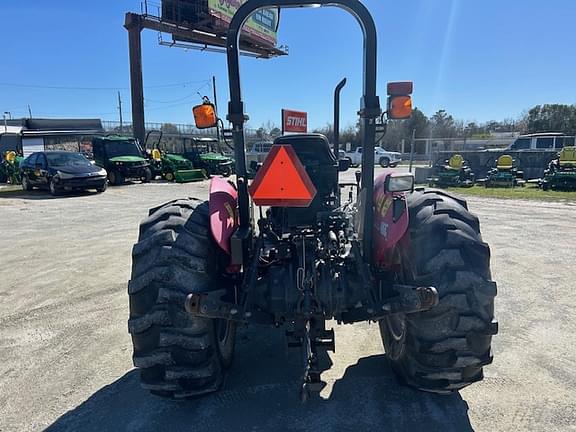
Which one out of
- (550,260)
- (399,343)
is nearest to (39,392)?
(399,343)

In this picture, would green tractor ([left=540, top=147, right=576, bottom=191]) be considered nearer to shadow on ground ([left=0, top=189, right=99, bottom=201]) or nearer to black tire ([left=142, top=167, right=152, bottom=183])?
black tire ([left=142, top=167, right=152, bottom=183])

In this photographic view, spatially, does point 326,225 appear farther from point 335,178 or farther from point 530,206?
point 530,206

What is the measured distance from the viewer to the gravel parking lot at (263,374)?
2.59m

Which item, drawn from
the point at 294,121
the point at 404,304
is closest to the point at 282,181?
the point at 404,304

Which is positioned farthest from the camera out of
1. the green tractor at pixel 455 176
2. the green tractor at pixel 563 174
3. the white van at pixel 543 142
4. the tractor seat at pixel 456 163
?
the white van at pixel 543 142

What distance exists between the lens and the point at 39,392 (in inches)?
117

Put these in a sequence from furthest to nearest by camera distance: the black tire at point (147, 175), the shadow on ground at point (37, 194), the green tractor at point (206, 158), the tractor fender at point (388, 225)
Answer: the green tractor at point (206, 158) → the black tire at point (147, 175) → the shadow on ground at point (37, 194) → the tractor fender at point (388, 225)

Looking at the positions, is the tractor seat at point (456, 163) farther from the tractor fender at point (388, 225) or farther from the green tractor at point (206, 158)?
the tractor fender at point (388, 225)

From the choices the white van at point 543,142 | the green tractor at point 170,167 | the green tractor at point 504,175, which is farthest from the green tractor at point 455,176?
the green tractor at point 170,167

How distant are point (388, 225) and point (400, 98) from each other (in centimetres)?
76

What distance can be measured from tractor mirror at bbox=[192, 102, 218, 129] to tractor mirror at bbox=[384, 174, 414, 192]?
1.18m

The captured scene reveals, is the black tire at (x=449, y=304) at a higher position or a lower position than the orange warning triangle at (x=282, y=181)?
lower

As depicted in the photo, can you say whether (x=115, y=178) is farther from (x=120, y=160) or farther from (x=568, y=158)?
(x=568, y=158)

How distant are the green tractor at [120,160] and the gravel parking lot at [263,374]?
13.4 m
